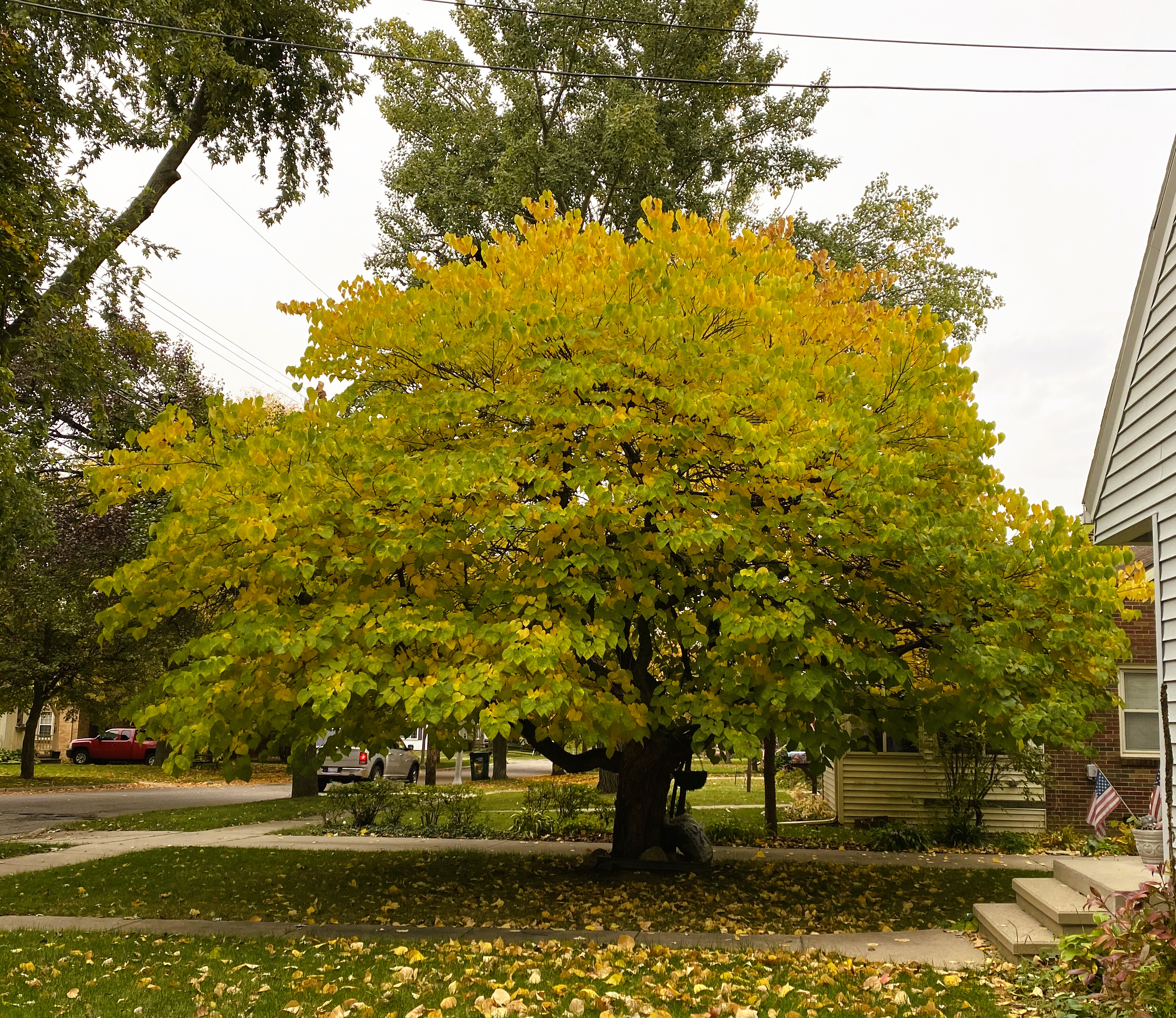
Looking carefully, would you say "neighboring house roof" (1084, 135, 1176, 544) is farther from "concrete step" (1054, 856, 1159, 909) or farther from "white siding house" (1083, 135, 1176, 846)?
"concrete step" (1054, 856, 1159, 909)

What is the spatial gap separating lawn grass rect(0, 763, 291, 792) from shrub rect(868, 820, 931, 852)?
17.3 meters

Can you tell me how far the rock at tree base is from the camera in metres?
11.4

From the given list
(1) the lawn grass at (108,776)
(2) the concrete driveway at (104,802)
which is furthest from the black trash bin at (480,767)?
(1) the lawn grass at (108,776)

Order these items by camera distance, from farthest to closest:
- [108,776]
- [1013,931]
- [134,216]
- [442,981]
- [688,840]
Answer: [108,776] < [134,216] < [688,840] < [1013,931] < [442,981]

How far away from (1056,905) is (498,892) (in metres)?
5.27

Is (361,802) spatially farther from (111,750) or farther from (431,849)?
(111,750)

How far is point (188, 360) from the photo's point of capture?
74.2ft

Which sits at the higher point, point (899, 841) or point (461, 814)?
point (461, 814)

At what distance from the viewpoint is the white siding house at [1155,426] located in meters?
6.64

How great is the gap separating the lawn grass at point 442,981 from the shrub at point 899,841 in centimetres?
803

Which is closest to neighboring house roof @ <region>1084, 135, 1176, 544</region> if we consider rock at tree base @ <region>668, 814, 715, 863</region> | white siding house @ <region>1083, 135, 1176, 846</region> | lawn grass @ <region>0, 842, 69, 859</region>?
white siding house @ <region>1083, 135, 1176, 846</region>

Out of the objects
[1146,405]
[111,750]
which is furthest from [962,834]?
[111,750]

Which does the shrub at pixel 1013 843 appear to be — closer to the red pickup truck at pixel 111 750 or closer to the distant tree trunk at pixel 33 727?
the distant tree trunk at pixel 33 727

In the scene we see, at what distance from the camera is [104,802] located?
69.5 feet
